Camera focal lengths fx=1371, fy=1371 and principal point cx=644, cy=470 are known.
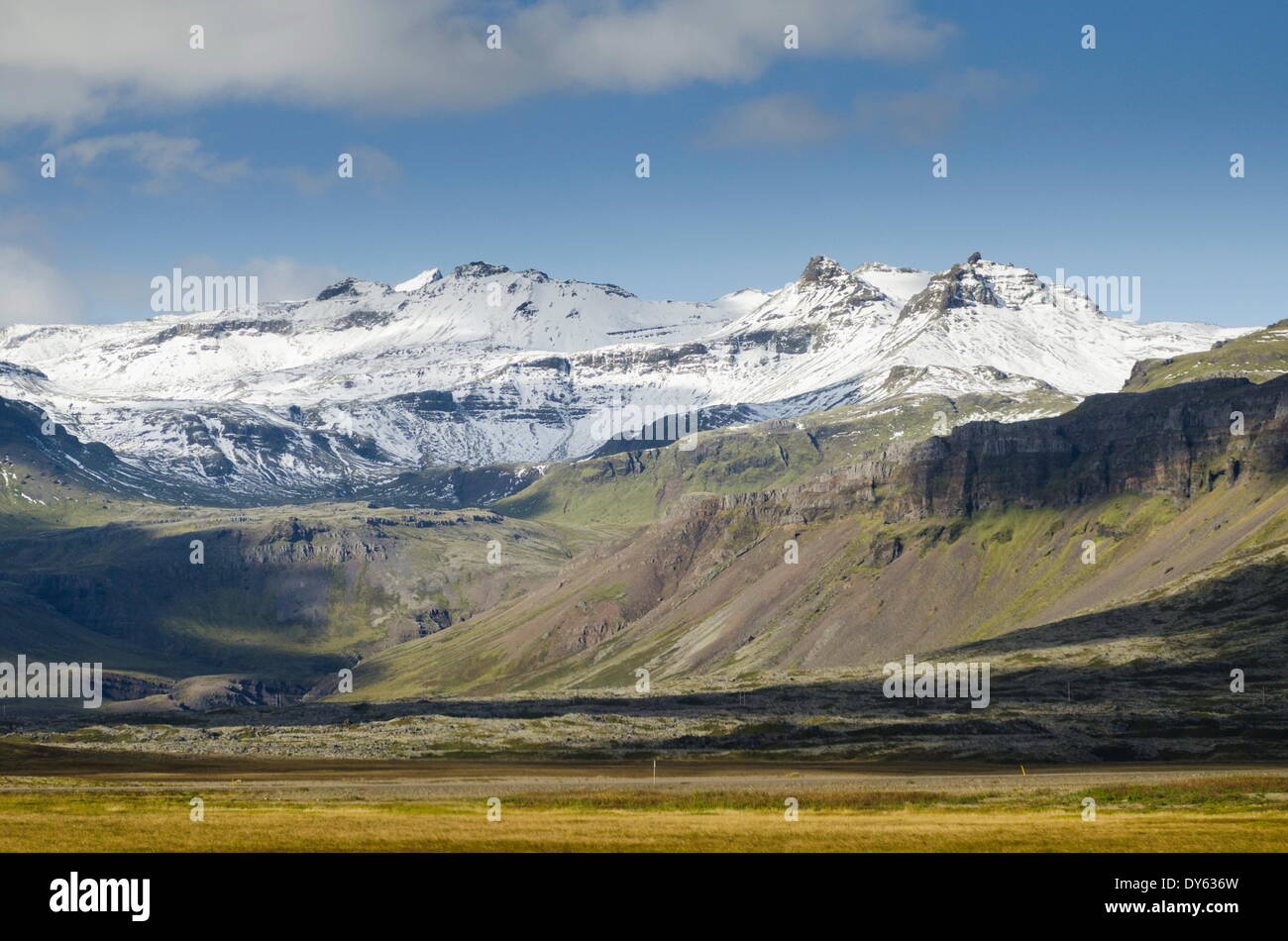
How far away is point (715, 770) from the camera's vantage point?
146125 millimetres

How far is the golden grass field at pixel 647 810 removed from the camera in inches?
2628

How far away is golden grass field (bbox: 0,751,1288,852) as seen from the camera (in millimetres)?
66750

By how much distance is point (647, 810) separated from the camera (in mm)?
92188
